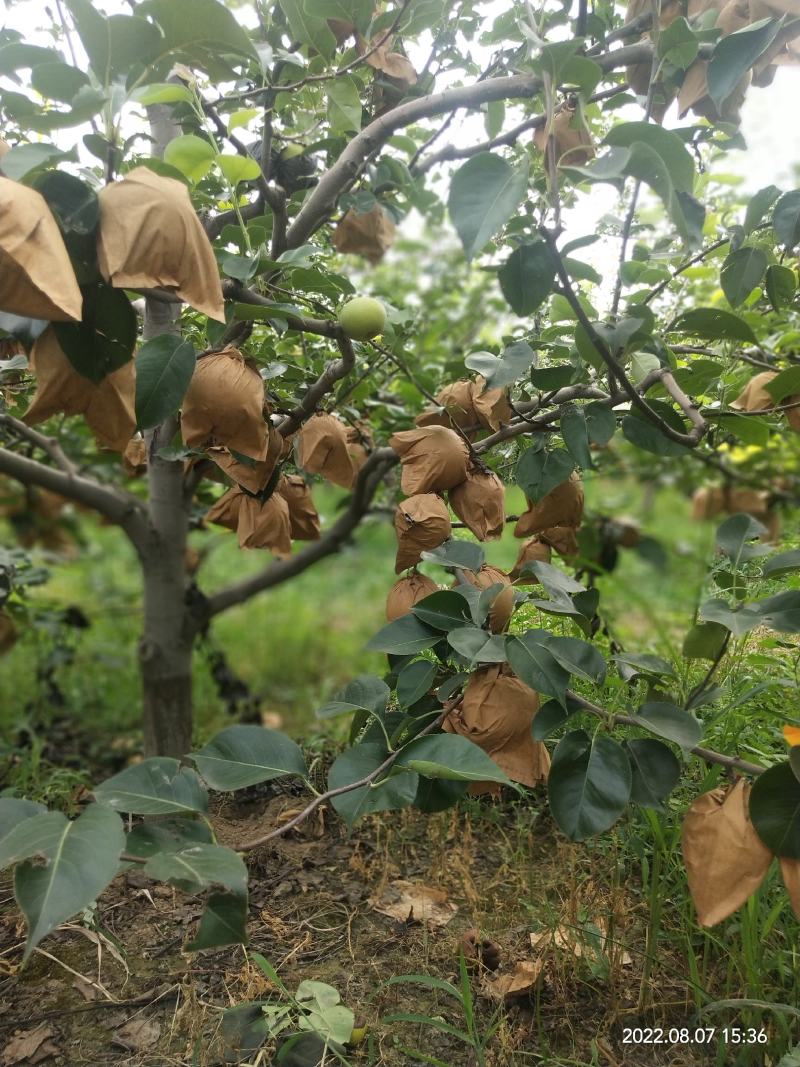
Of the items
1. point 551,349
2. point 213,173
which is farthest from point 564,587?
point 213,173

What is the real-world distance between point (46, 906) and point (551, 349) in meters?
0.86

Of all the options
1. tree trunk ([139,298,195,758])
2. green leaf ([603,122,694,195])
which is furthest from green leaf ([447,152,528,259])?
tree trunk ([139,298,195,758])

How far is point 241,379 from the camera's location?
0.90 meters


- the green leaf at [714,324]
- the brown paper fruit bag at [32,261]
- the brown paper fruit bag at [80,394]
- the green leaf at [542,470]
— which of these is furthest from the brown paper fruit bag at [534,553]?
the brown paper fruit bag at [32,261]

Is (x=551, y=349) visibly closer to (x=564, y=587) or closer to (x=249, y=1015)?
(x=564, y=587)

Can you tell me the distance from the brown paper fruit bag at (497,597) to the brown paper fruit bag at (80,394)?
429mm

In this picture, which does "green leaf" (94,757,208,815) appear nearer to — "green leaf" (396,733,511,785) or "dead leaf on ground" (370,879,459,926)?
"green leaf" (396,733,511,785)

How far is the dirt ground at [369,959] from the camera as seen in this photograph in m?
0.94

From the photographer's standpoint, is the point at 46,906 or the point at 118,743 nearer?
the point at 46,906

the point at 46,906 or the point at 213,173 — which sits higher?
the point at 213,173

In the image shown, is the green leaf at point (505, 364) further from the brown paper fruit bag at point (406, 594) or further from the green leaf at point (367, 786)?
the green leaf at point (367, 786)

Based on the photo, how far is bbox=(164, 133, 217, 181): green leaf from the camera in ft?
2.85

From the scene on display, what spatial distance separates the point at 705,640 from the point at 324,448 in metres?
0.52

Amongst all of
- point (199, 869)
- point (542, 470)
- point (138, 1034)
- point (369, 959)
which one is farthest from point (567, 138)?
point (138, 1034)
